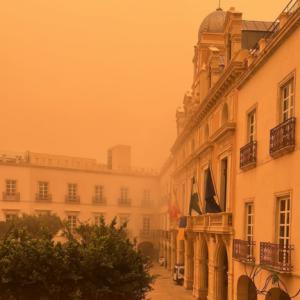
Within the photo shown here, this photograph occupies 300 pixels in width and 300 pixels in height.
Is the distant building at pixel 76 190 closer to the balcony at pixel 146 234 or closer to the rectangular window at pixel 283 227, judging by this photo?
the balcony at pixel 146 234

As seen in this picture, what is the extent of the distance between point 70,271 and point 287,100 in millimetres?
10063

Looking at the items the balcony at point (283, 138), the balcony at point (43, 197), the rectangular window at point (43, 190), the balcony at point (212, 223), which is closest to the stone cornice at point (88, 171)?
the rectangular window at point (43, 190)

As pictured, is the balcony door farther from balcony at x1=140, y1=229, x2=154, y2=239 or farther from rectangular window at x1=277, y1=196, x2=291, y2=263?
balcony at x1=140, y1=229, x2=154, y2=239

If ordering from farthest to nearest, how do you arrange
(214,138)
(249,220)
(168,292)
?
1. (168,292)
2. (214,138)
3. (249,220)

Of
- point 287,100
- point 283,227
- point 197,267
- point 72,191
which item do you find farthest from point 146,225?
point 287,100

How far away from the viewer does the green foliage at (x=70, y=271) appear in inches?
714

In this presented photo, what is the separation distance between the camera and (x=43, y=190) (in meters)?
53.8

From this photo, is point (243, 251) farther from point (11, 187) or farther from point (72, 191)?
point (72, 191)

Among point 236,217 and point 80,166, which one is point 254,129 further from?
point 80,166

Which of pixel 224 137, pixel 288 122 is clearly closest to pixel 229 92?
pixel 224 137

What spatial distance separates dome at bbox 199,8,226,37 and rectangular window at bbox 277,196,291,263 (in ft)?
75.9

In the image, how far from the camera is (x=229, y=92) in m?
22.4

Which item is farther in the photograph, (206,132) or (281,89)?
(206,132)

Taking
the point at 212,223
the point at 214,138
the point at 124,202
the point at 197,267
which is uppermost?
the point at 214,138
